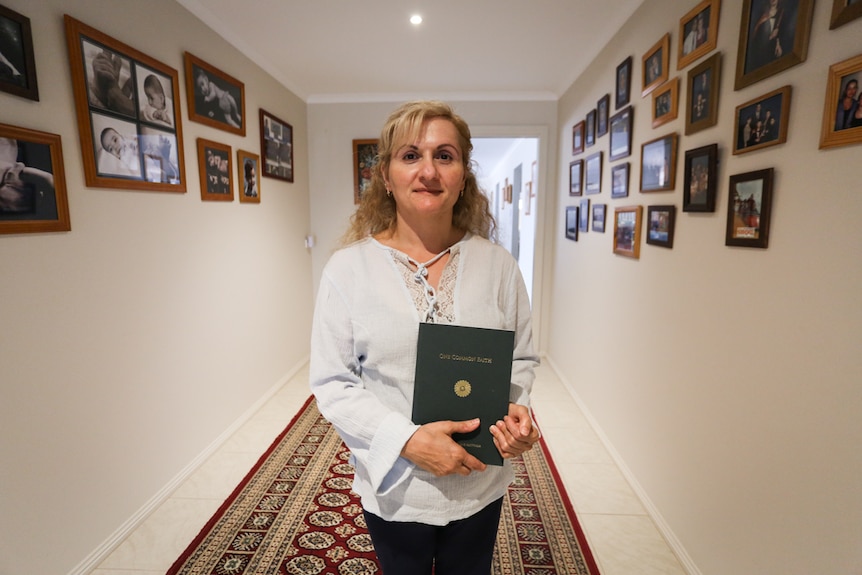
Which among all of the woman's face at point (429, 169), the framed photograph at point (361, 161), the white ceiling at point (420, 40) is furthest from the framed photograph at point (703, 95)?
the framed photograph at point (361, 161)

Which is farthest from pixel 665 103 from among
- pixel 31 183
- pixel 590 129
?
pixel 31 183

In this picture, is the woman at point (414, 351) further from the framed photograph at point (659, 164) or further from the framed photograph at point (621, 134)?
the framed photograph at point (621, 134)

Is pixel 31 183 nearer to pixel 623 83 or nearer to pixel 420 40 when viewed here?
pixel 420 40

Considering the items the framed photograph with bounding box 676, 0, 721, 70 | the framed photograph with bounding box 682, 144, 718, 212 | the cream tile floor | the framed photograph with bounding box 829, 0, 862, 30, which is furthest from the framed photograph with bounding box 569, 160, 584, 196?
the framed photograph with bounding box 829, 0, 862, 30

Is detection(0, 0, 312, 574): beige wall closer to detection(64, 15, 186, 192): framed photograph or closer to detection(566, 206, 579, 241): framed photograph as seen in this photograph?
detection(64, 15, 186, 192): framed photograph

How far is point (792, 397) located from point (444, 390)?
39.6 inches

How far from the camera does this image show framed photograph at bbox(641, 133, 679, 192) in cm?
178

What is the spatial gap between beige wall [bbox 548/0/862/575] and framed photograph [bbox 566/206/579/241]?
0.99 m

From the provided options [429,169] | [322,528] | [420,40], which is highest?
[420,40]

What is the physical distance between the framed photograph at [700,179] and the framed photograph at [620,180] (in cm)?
63

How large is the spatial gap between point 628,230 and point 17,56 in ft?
8.32

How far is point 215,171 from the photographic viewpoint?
2.40 meters

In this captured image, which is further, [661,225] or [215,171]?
[215,171]

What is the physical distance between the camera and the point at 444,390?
79cm
